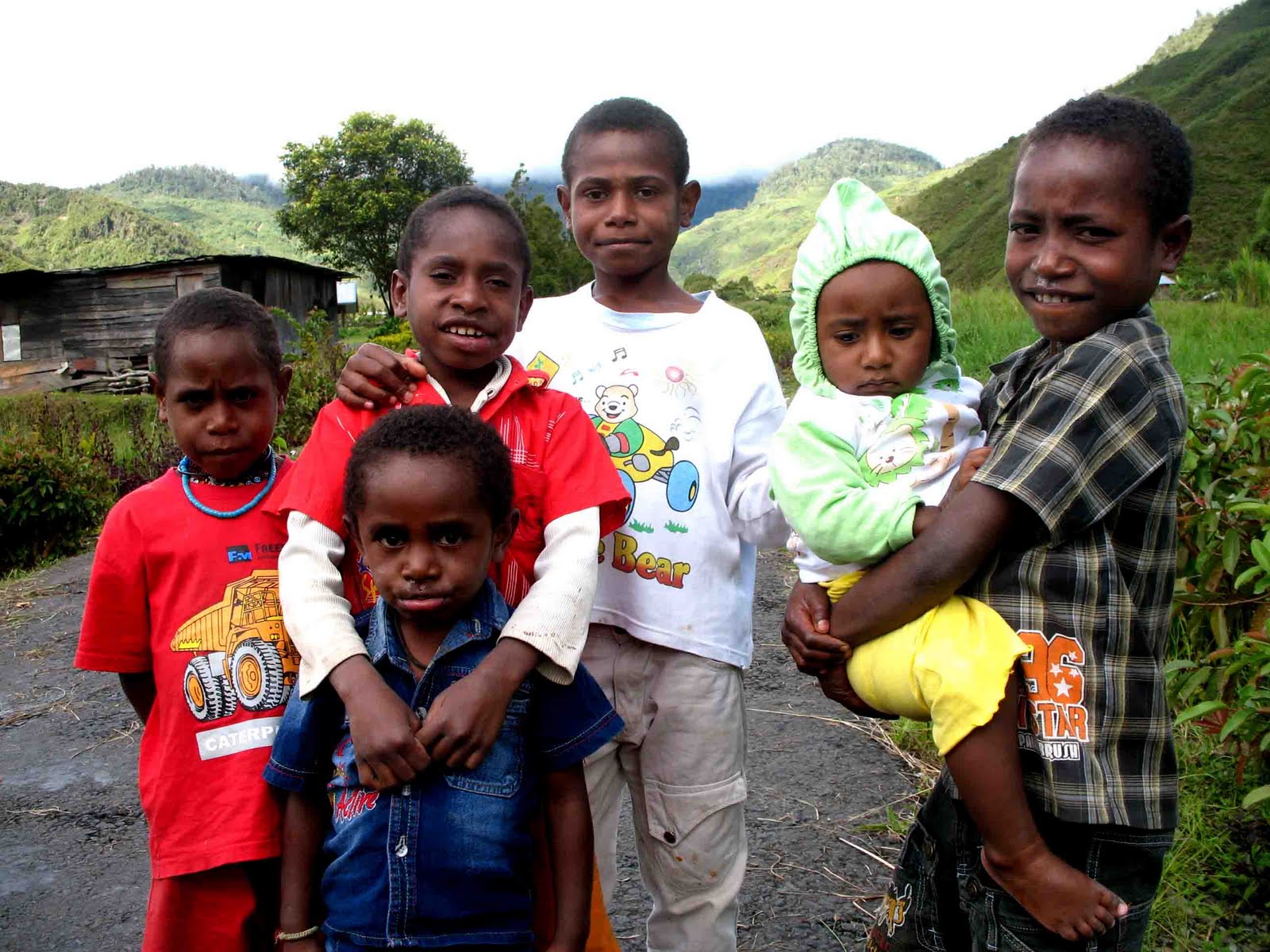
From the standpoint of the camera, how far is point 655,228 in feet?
7.14

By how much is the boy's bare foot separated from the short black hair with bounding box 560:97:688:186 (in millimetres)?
1617

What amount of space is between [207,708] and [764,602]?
4.05 m

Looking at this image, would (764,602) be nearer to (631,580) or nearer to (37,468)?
(631,580)

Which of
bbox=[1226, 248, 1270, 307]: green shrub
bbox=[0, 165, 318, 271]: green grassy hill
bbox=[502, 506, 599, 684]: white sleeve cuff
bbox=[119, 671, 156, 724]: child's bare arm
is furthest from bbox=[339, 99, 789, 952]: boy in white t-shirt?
bbox=[0, 165, 318, 271]: green grassy hill

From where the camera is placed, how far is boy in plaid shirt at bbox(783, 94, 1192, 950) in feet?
4.78

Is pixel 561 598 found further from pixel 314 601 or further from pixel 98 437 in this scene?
pixel 98 437

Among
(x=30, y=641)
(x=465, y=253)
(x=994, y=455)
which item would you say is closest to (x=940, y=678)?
(x=994, y=455)

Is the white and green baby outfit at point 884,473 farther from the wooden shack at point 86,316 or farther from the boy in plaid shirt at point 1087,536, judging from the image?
the wooden shack at point 86,316

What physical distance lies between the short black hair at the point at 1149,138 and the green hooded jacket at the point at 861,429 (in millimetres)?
304

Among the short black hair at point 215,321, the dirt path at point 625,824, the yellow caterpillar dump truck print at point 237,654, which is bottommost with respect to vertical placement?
the dirt path at point 625,824

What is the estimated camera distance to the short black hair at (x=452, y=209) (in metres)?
1.95

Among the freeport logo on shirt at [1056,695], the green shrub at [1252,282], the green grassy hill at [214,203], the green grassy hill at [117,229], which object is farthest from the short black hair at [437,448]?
the green grassy hill at [214,203]

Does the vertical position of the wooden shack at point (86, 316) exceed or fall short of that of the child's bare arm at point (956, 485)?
it exceeds it

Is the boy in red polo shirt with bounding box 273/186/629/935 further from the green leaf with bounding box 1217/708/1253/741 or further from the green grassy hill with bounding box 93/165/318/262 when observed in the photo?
the green grassy hill with bounding box 93/165/318/262
